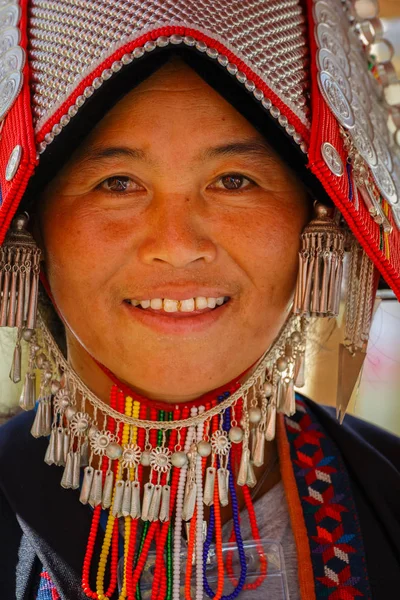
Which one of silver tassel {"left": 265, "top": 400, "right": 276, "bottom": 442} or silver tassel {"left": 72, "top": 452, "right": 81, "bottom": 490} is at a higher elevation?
silver tassel {"left": 265, "top": 400, "right": 276, "bottom": 442}

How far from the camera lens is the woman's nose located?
157cm

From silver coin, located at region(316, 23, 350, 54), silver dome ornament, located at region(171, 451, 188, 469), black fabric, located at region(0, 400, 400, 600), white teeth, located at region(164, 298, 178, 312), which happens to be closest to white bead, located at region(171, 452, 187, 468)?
silver dome ornament, located at region(171, 451, 188, 469)

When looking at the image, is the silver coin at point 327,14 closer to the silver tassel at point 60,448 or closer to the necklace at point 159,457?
the necklace at point 159,457

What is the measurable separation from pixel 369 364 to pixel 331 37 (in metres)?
0.85

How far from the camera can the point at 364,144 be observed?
1.64m

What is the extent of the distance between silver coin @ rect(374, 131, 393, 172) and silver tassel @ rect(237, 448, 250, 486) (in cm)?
65

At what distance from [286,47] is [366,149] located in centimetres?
25

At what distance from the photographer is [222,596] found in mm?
1676

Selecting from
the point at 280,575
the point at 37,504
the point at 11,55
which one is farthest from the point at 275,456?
the point at 11,55

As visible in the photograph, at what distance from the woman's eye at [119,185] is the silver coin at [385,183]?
0.46 m

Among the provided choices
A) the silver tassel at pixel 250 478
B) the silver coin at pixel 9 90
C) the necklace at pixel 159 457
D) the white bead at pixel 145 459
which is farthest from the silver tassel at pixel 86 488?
the silver coin at pixel 9 90

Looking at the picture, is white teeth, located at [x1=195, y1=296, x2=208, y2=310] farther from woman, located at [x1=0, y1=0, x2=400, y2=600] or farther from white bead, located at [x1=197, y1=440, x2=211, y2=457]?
white bead, located at [x1=197, y1=440, x2=211, y2=457]

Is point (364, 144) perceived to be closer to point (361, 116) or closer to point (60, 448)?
point (361, 116)

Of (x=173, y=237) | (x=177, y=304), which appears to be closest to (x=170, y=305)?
(x=177, y=304)
